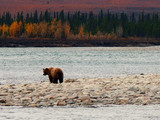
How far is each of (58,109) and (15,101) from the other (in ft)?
7.89

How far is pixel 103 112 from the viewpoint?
1744 centimetres

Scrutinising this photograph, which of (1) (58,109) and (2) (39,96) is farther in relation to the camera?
(2) (39,96)

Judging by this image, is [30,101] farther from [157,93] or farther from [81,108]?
[157,93]

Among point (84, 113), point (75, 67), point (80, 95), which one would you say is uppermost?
point (84, 113)

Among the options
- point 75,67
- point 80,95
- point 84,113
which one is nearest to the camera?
point 84,113

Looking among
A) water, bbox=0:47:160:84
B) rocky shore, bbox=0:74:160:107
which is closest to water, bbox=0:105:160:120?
rocky shore, bbox=0:74:160:107

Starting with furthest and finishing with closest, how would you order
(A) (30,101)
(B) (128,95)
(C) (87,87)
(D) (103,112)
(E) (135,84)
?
(E) (135,84), (C) (87,87), (B) (128,95), (A) (30,101), (D) (103,112)

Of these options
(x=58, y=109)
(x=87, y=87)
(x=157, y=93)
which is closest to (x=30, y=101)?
(x=58, y=109)

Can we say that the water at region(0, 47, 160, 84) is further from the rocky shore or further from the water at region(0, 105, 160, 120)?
the water at region(0, 105, 160, 120)

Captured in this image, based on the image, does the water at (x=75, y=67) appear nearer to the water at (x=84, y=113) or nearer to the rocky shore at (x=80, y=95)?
the rocky shore at (x=80, y=95)

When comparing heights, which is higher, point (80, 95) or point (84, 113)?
point (84, 113)

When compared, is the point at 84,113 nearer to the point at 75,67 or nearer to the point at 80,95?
the point at 80,95

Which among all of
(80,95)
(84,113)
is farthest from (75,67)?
(84,113)

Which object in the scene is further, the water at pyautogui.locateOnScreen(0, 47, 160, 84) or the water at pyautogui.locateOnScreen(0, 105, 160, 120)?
the water at pyautogui.locateOnScreen(0, 47, 160, 84)
